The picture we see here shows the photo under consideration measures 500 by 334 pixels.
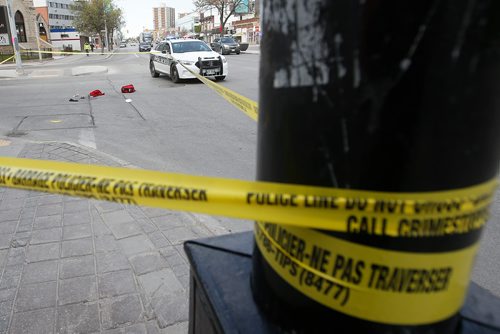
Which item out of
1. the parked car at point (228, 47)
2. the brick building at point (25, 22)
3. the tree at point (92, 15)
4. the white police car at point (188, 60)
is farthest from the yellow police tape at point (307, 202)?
the tree at point (92, 15)

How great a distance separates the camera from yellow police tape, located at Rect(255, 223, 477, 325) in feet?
2.46

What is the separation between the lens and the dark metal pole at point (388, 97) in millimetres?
633

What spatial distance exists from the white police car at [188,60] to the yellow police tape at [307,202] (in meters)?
13.4

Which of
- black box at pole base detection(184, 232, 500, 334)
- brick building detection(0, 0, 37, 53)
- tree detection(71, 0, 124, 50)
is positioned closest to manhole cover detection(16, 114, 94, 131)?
black box at pole base detection(184, 232, 500, 334)

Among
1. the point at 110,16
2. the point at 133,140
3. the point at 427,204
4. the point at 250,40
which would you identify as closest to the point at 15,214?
the point at 133,140

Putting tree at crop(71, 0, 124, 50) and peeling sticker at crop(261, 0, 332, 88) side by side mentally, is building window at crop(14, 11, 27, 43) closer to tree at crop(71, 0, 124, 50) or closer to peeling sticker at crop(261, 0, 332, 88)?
tree at crop(71, 0, 124, 50)

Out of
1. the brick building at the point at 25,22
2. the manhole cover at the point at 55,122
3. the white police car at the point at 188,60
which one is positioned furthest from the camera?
the brick building at the point at 25,22

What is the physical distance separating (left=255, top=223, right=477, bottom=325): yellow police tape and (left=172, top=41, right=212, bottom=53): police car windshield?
16127mm

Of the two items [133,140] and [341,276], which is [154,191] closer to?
[341,276]

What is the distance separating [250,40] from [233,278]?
273 feet

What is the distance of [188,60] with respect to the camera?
1511cm

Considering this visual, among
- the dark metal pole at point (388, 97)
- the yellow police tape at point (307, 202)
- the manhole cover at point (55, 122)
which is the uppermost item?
the dark metal pole at point (388, 97)

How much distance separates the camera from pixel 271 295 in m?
0.96

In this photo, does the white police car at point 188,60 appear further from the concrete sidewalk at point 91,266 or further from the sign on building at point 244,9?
the sign on building at point 244,9
